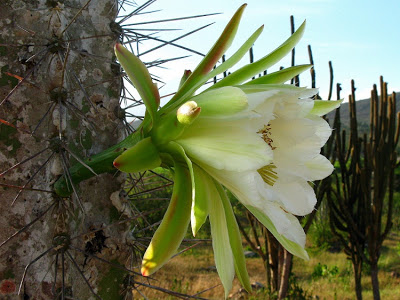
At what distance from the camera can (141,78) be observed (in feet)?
1.85

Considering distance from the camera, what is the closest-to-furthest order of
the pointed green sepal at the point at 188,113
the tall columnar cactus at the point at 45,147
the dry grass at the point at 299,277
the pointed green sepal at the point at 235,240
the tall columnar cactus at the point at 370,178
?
1. the pointed green sepal at the point at 188,113
2. the pointed green sepal at the point at 235,240
3. the tall columnar cactus at the point at 45,147
4. the tall columnar cactus at the point at 370,178
5. the dry grass at the point at 299,277

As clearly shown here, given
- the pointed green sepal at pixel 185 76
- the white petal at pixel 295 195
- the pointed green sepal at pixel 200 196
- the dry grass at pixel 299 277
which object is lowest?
the dry grass at pixel 299 277

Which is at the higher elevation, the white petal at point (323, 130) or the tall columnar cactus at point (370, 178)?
the white petal at point (323, 130)

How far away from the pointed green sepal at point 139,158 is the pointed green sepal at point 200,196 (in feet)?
0.19

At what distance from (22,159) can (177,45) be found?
0.42 meters

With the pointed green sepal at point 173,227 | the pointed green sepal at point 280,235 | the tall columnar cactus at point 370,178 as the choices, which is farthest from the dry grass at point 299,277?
the pointed green sepal at point 173,227

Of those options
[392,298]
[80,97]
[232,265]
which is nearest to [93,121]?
[80,97]

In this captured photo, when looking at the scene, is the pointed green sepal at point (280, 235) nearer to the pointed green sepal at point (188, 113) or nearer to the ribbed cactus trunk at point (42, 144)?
the pointed green sepal at point (188, 113)

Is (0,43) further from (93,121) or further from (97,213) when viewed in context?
(97,213)

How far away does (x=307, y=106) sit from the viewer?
22.9 inches

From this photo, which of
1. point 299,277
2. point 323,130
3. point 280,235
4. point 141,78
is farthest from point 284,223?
point 299,277

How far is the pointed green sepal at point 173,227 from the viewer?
51cm

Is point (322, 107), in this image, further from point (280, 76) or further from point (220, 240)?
point (220, 240)

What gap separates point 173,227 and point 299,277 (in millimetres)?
4167
